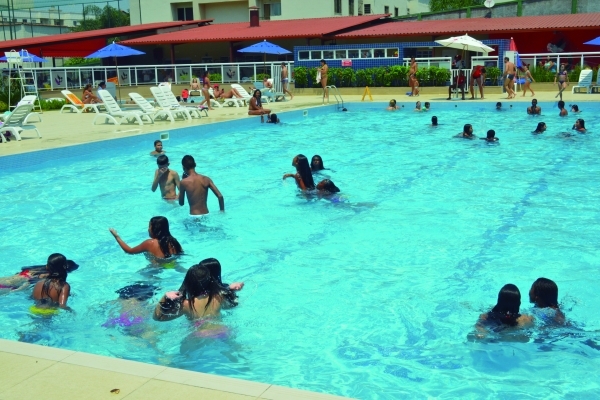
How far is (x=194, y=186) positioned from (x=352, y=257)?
89.8 inches

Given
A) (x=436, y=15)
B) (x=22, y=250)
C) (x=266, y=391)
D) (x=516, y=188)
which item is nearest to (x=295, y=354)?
(x=266, y=391)

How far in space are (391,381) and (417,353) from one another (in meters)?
0.53

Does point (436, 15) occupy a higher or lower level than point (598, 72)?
higher

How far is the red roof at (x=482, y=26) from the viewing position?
30.7m

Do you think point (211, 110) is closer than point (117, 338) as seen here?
No

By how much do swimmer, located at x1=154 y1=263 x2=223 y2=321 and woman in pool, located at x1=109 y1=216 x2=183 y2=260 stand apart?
1407mm

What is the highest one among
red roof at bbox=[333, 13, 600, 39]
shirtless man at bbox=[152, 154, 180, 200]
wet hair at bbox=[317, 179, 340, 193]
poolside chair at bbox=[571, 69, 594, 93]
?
red roof at bbox=[333, 13, 600, 39]

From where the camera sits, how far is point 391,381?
15.4 ft

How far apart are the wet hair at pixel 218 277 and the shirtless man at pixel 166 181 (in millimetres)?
4066

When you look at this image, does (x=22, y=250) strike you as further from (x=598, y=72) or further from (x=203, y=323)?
(x=598, y=72)

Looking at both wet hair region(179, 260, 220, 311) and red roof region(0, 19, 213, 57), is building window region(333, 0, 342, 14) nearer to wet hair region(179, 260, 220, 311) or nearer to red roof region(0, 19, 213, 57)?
red roof region(0, 19, 213, 57)

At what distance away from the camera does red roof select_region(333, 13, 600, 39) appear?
30656 mm

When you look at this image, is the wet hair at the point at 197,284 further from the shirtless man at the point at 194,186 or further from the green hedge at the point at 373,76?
the green hedge at the point at 373,76

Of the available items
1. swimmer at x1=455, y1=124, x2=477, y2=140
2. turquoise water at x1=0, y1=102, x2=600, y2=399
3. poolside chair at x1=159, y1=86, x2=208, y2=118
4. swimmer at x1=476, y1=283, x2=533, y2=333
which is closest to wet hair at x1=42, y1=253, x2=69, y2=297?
turquoise water at x1=0, y1=102, x2=600, y2=399
